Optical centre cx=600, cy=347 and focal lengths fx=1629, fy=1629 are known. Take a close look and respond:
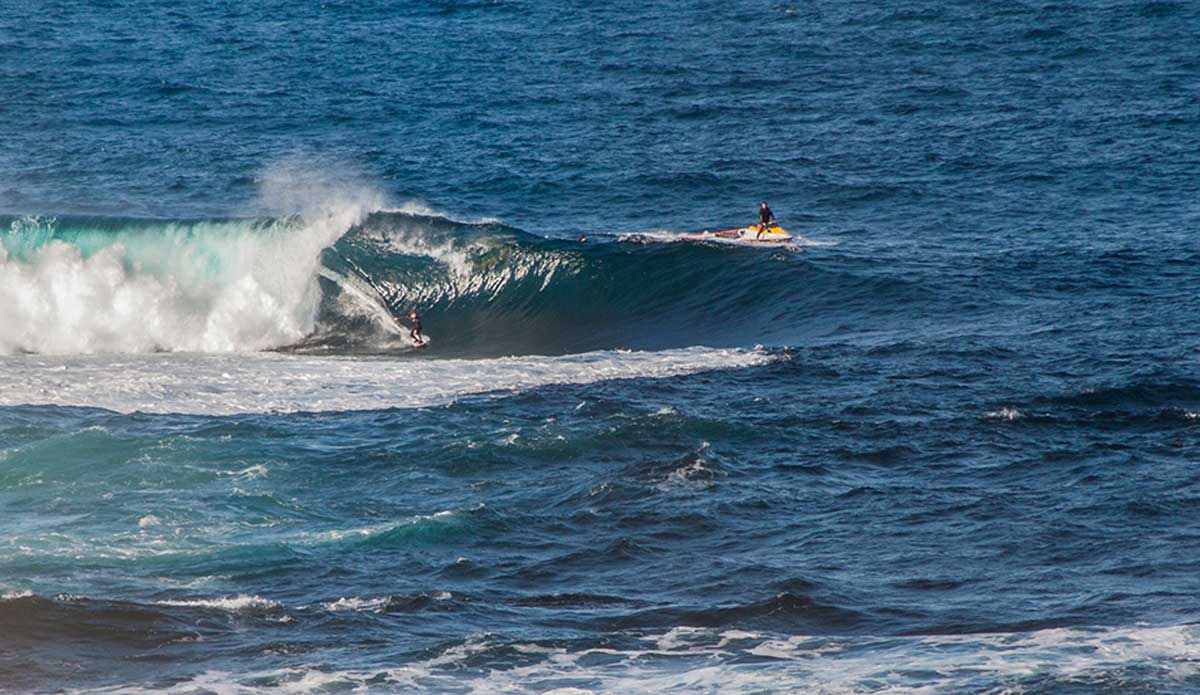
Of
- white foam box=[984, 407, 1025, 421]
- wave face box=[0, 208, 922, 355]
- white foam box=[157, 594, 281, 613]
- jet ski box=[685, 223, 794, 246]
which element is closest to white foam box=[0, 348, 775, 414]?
wave face box=[0, 208, 922, 355]

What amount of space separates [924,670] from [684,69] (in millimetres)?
48390

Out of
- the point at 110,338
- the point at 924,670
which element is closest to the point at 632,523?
the point at 924,670

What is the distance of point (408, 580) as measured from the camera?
22.8 meters

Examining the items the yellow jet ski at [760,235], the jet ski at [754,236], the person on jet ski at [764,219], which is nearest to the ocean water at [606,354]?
the jet ski at [754,236]

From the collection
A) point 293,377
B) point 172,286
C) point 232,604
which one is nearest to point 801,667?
point 232,604

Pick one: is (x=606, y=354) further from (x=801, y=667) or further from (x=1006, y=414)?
(x=801, y=667)

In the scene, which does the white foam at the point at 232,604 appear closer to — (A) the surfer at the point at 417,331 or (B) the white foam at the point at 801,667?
(B) the white foam at the point at 801,667

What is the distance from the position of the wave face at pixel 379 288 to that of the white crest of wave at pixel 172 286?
0.05 m

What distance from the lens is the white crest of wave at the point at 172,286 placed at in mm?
41188

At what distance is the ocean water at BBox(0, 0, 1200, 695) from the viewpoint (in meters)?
20.9

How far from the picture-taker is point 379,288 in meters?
44.3

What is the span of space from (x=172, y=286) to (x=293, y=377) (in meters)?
9.55

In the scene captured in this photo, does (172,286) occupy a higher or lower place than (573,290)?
higher

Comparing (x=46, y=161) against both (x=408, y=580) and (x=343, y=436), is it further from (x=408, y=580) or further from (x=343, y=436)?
(x=408, y=580)
